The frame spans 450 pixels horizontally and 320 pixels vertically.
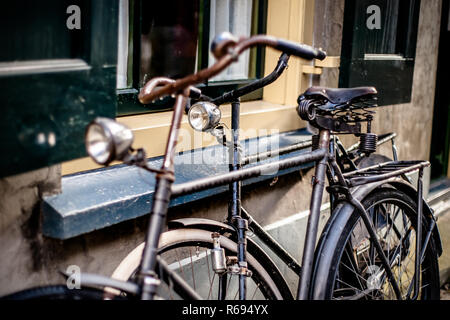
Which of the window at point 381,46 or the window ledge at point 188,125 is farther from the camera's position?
the window at point 381,46

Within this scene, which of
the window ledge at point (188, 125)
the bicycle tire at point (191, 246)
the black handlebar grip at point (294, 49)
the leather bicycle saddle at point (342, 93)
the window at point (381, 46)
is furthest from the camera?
the window at point (381, 46)

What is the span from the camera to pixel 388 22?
3842 millimetres

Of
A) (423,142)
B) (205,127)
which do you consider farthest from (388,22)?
(205,127)

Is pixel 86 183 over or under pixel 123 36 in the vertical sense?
under

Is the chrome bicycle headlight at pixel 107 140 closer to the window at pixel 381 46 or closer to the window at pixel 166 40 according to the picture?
the window at pixel 166 40

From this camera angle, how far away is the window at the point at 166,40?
273 cm

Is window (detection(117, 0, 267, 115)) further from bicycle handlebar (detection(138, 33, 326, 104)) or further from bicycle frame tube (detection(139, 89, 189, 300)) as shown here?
bicycle frame tube (detection(139, 89, 189, 300))

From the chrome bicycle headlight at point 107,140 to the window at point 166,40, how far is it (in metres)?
1.18

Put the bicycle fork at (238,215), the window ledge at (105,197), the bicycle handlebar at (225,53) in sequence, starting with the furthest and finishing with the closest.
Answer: the bicycle fork at (238,215) < the window ledge at (105,197) < the bicycle handlebar at (225,53)

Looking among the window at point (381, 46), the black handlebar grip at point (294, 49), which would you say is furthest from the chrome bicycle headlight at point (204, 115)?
the window at point (381, 46)

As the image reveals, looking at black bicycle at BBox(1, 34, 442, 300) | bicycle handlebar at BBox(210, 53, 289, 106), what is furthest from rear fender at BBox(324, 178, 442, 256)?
bicycle handlebar at BBox(210, 53, 289, 106)

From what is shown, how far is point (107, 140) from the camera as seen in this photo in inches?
57.6
